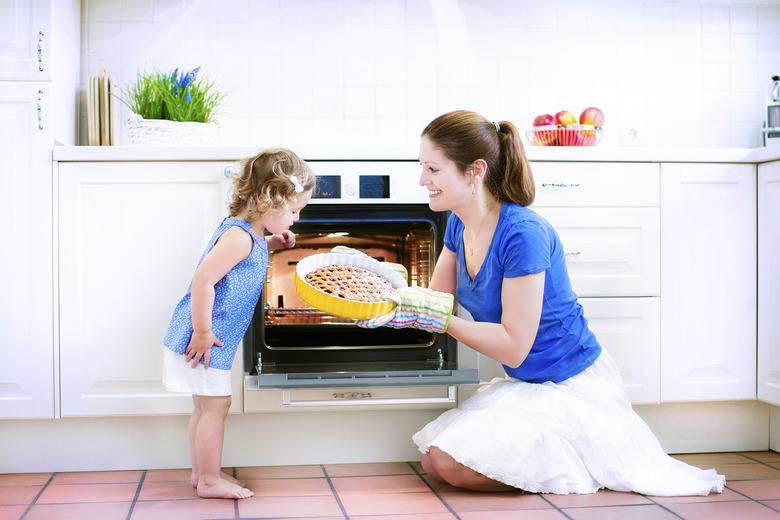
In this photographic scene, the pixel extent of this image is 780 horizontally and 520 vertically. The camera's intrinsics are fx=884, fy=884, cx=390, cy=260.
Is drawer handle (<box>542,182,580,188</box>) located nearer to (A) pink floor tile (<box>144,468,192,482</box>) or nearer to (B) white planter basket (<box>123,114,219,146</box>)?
(B) white planter basket (<box>123,114,219,146</box>)

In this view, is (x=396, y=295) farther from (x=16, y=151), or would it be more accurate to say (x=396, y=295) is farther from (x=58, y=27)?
(x=58, y=27)

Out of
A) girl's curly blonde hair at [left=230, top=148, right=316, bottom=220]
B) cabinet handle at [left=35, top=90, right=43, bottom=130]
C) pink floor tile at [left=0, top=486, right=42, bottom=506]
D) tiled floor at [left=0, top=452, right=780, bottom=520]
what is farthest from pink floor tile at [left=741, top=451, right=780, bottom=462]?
cabinet handle at [left=35, top=90, right=43, bottom=130]

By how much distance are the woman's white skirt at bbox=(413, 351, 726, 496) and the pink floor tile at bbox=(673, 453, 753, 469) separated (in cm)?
28

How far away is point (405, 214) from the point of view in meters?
2.43

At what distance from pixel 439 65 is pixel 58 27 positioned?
1243mm

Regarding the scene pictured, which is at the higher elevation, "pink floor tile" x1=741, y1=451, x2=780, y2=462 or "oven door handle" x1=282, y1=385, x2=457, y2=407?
"oven door handle" x1=282, y1=385, x2=457, y2=407

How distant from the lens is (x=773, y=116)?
303cm

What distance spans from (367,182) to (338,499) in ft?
2.75

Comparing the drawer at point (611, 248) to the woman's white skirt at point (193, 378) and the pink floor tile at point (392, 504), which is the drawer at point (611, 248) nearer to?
the pink floor tile at point (392, 504)

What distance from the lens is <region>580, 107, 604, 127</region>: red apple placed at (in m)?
2.86

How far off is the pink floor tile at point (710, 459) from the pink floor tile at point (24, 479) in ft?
5.72

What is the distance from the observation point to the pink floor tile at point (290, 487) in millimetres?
2143

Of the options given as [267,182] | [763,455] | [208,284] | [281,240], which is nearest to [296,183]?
[267,182]

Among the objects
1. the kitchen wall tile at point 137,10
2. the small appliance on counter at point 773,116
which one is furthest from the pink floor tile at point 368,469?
the small appliance on counter at point 773,116
